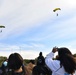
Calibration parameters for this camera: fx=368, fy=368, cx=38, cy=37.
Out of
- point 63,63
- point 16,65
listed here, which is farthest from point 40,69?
point 16,65

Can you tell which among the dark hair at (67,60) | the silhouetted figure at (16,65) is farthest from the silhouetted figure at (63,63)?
the silhouetted figure at (16,65)

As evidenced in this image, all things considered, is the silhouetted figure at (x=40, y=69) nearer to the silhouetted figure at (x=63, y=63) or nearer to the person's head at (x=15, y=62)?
the silhouetted figure at (x=63, y=63)

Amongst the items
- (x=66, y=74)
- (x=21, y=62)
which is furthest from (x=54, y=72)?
(x=21, y=62)

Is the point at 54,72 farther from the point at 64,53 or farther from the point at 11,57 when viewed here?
the point at 11,57

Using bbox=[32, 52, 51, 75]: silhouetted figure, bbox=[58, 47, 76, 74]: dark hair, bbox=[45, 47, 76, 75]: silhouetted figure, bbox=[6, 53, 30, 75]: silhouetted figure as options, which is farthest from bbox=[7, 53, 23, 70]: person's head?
bbox=[32, 52, 51, 75]: silhouetted figure

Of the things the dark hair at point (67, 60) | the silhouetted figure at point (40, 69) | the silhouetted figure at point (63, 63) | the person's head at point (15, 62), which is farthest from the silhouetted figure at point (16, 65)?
the silhouetted figure at point (40, 69)

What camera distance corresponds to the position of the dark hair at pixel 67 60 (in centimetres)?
966

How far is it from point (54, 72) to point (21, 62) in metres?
1.00

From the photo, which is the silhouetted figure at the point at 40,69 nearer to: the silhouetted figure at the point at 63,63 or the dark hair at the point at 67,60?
the silhouetted figure at the point at 63,63

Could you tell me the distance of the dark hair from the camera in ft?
31.7

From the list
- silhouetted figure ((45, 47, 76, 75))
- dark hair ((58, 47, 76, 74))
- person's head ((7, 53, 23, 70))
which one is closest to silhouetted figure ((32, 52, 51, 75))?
silhouetted figure ((45, 47, 76, 75))

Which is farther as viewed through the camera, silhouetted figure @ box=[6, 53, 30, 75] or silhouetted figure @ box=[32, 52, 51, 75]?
silhouetted figure @ box=[32, 52, 51, 75]

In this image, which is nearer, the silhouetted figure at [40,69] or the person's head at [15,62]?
the person's head at [15,62]

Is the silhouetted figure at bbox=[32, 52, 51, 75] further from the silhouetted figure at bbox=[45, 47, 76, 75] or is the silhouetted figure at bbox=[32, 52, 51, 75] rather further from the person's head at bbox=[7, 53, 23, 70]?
the person's head at bbox=[7, 53, 23, 70]
